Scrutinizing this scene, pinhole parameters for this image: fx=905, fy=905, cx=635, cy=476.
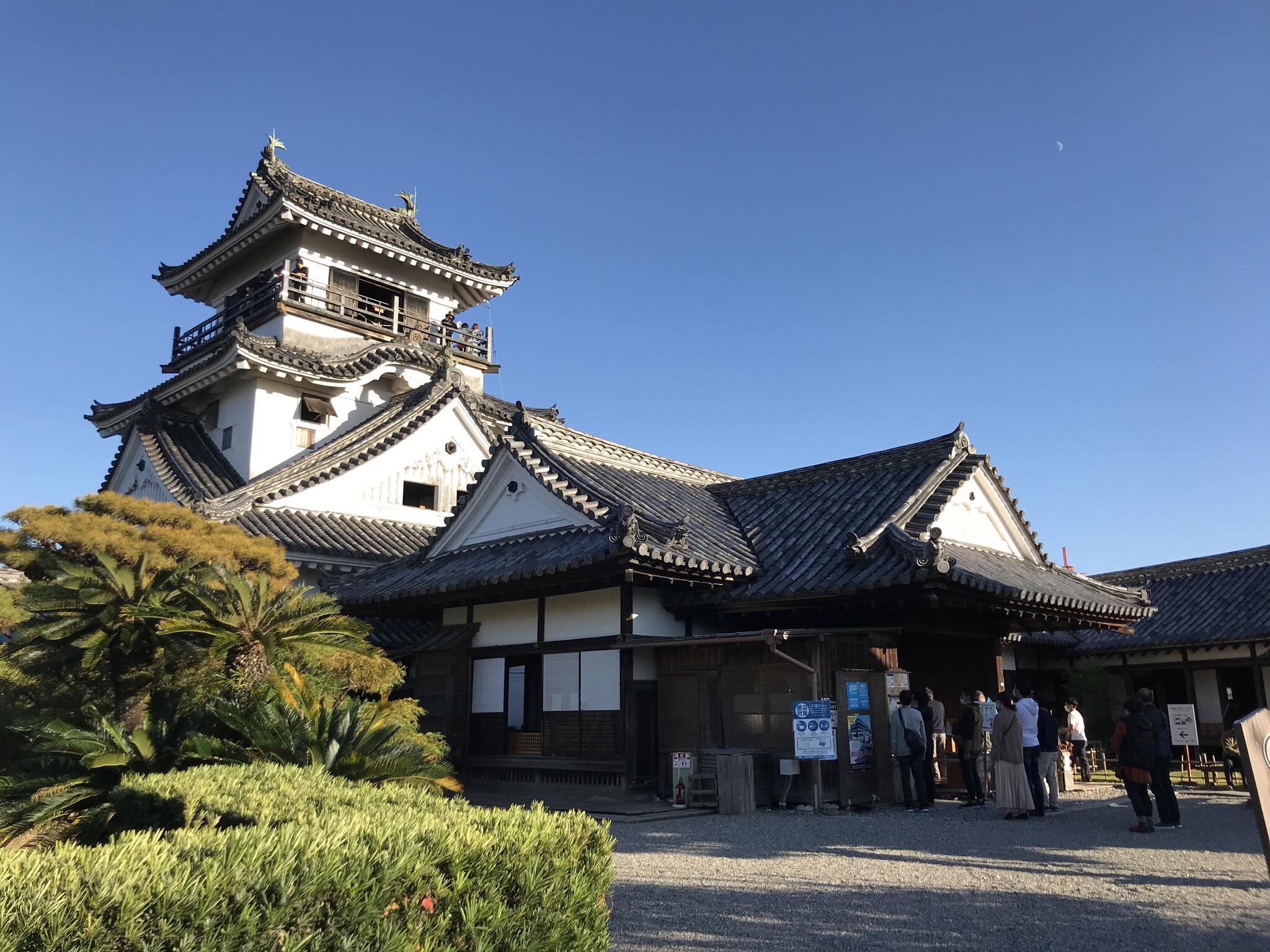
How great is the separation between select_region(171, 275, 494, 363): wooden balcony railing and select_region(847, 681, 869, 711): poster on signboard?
19881 millimetres

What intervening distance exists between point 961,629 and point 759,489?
5581 mm

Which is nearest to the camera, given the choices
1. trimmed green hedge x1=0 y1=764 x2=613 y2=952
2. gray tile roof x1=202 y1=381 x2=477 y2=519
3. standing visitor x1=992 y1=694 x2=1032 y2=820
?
trimmed green hedge x1=0 y1=764 x2=613 y2=952

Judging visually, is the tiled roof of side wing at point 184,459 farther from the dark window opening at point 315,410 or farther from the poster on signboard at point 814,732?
the poster on signboard at point 814,732

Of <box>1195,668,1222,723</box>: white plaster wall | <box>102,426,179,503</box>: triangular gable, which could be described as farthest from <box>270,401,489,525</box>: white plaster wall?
<box>1195,668,1222,723</box>: white plaster wall

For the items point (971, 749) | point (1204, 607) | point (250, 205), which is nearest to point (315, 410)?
point (250, 205)

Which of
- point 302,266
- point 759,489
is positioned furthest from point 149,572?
point 302,266

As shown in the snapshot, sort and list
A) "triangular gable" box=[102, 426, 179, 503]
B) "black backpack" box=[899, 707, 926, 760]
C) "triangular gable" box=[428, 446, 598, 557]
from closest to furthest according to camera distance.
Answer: "black backpack" box=[899, 707, 926, 760]
"triangular gable" box=[428, 446, 598, 557]
"triangular gable" box=[102, 426, 179, 503]

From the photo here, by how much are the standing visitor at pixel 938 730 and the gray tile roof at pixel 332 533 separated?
13.1m

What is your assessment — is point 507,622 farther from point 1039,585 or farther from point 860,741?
point 1039,585

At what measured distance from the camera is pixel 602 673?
1418 cm

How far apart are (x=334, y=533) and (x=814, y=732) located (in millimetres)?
13692

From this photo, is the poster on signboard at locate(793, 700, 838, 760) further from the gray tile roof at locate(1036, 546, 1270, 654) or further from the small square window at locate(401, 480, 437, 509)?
the small square window at locate(401, 480, 437, 509)

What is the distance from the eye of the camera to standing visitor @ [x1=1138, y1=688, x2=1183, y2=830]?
10.5 metres

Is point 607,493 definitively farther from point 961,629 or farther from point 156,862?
point 156,862
